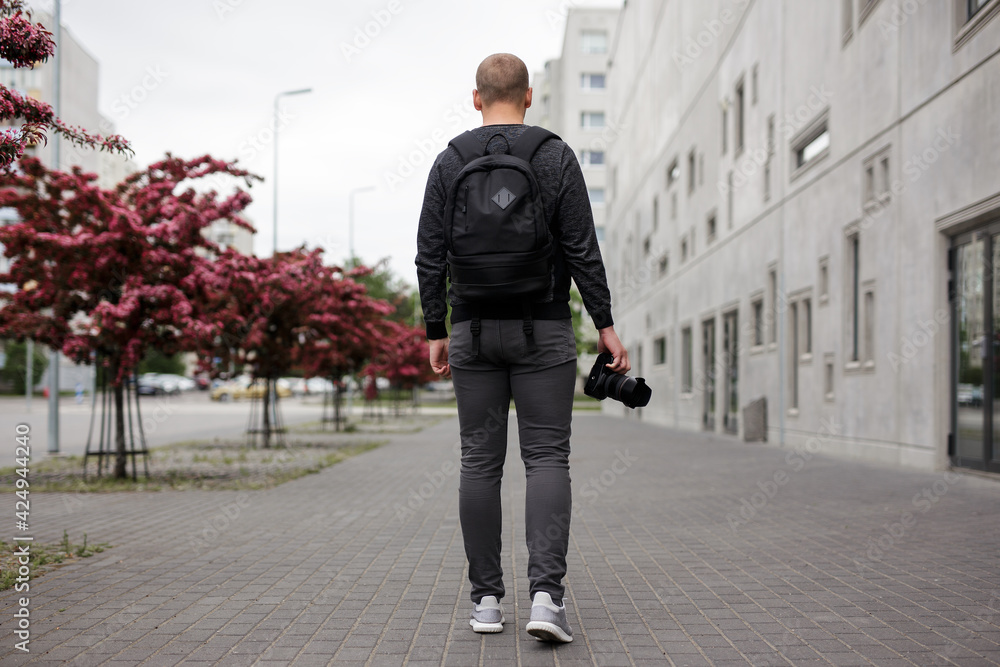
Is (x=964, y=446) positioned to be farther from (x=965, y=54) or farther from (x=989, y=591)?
(x=989, y=591)

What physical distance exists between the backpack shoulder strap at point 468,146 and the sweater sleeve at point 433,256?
0.11 meters

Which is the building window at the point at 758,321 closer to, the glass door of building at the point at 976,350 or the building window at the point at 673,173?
the glass door of building at the point at 976,350

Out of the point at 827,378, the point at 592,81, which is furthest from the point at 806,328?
the point at 592,81

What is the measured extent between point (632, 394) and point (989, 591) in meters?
2.37

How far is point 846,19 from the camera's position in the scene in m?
14.9

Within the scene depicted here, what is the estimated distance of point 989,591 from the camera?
4.70 m

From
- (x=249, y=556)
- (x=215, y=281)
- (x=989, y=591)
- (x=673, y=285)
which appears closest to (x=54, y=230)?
(x=215, y=281)

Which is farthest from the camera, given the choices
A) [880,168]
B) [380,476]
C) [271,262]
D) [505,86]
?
[271,262]

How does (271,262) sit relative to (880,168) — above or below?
below

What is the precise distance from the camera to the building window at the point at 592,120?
67.1 meters

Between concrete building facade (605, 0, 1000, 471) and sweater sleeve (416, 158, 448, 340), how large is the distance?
8.06 metres

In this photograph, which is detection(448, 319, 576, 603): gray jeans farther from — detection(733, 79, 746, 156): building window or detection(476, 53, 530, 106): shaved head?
detection(733, 79, 746, 156): building window

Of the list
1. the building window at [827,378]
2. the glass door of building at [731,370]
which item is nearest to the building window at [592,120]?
the glass door of building at [731,370]

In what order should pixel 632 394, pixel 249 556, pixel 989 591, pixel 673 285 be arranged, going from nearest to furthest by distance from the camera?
pixel 632 394
pixel 989 591
pixel 249 556
pixel 673 285
